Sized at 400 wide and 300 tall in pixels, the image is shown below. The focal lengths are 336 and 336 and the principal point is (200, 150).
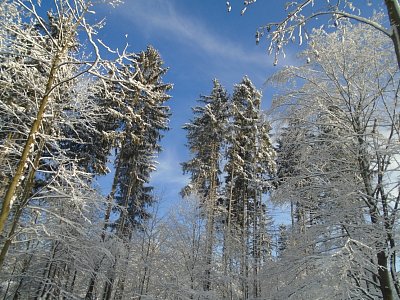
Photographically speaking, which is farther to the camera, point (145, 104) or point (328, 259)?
point (145, 104)

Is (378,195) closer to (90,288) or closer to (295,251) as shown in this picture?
(295,251)

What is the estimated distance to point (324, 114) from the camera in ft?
25.9

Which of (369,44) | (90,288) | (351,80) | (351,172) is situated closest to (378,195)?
(351,172)

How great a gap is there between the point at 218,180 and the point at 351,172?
1527 cm

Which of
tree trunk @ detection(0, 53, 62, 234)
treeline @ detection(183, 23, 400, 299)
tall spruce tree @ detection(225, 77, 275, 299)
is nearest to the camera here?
tree trunk @ detection(0, 53, 62, 234)

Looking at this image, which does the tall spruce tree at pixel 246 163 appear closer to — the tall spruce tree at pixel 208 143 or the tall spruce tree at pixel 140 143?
the tall spruce tree at pixel 208 143

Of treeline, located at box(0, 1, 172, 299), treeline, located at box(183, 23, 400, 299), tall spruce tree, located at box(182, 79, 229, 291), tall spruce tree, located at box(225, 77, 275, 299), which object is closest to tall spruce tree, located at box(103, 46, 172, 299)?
treeline, located at box(0, 1, 172, 299)

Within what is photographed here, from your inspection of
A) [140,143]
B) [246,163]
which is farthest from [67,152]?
[246,163]

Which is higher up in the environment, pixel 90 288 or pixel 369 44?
pixel 369 44

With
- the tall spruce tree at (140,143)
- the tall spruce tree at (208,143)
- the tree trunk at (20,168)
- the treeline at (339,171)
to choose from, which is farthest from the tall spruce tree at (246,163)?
the tree trunk at (20,168)

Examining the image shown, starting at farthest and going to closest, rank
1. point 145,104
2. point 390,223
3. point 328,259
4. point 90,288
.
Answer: point 145,104 < point 90,288 < point 390,223 < point 328,259

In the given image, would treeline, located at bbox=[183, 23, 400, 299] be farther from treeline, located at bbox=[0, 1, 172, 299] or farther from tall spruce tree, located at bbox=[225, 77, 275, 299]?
tall spruce tree, located at bbox=[225, 77, 275, 299]

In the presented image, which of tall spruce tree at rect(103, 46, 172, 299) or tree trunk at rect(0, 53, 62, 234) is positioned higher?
tall spruce tree at rect(103, 46, 172, 299)

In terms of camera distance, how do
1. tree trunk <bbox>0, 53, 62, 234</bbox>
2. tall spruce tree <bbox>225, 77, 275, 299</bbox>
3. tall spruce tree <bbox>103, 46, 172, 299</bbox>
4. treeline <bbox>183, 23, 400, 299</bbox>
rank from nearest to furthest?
tree trunk <bbox>0, 53, 62, 234</bbox>, treeline <bbox>183, 23, 400, 299</bbox>, tall spruce tree <bbox>103, 46, 172, 299</bbox>, tall spruce tree <bbox>225, 77, 275, 299</bbox>
